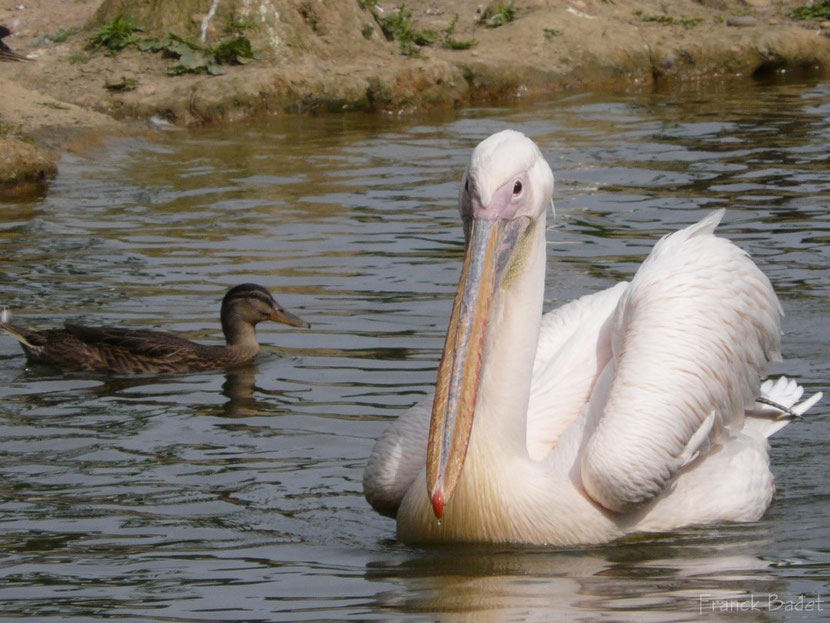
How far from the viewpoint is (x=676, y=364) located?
13.1ft

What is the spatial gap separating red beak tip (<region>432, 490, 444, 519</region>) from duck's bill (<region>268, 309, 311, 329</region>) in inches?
117

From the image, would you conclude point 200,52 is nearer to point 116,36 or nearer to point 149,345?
point 116,36

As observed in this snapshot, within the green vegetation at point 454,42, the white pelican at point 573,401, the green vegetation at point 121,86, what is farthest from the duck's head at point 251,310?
the green vegetation at point 454,42

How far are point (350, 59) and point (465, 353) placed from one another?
956 centimetres

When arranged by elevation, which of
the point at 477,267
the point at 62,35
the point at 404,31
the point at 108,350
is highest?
the point at 404,31

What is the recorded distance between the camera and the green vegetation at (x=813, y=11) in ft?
50.7

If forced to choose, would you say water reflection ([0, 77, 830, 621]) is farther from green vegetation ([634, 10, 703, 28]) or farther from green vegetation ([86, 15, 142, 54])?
green vegetation ([634, 10, 703, 28])

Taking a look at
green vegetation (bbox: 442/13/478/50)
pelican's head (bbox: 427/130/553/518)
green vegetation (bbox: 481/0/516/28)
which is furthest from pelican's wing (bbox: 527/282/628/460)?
A: green vegetation (bbox: 481/0/516/28)

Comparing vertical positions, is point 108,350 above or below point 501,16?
below

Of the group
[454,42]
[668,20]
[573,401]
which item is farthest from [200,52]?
[573,401]

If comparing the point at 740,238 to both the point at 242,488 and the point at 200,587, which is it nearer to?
the point at 242,488

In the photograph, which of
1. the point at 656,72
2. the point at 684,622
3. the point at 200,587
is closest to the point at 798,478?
the point at 684,622

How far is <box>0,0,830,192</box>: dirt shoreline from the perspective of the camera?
1168 cm

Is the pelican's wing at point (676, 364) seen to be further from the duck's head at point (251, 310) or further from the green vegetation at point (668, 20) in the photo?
the green vegetation at point (668, 20)
